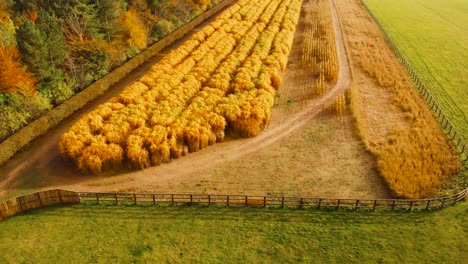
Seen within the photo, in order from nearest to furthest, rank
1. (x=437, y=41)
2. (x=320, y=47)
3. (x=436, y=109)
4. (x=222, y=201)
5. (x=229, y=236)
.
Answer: (x=229, y=236) < (x=222, y=201) < (x=436, y=109) < (x=320, y=47) < (x=437, y=41)

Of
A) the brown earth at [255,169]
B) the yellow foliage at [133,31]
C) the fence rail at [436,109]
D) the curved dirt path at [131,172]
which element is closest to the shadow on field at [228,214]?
the brown earth at [255,169]

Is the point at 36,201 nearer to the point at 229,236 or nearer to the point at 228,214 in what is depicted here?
the point at 228,214

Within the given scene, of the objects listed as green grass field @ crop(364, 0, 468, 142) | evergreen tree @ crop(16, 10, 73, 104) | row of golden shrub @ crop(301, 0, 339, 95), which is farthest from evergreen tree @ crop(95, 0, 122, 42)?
green grass field @ crop(364, 0, 468, 142)

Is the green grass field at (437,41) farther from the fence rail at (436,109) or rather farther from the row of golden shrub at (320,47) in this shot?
the row of golden shrub at (320,47)

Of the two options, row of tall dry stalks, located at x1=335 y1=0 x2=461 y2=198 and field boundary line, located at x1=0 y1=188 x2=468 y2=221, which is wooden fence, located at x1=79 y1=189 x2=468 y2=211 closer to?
field boundary line, located at x1=0 y1=188 x2=468 y2=221

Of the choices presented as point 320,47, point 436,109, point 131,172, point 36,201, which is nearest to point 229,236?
point 131,172
